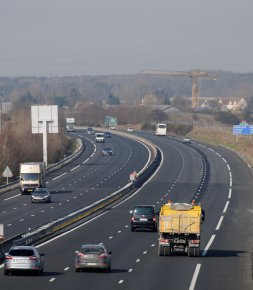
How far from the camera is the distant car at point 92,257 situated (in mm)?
39094

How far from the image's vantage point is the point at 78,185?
102 meters

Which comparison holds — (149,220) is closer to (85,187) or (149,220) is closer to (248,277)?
(248,277)

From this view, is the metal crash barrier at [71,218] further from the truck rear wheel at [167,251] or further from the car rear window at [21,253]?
the truck rear wheel at [167,251]

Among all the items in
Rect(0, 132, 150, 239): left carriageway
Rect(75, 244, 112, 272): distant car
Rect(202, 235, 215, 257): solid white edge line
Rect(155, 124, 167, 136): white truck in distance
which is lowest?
Rect(155, 124, 167, 136): white truck in distance

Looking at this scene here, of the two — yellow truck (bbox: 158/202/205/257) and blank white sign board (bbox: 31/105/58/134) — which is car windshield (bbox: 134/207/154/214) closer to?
yellow truck (bbox: 158/202/205/257)

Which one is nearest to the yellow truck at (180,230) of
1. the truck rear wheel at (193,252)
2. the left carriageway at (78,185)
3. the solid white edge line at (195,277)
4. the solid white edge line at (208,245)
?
the truck rear wheel at (193,252)

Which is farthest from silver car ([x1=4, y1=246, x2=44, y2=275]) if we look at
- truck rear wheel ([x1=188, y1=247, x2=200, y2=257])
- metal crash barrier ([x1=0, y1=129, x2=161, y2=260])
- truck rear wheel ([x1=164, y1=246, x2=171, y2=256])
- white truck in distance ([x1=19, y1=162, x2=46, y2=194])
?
white truck in distance ([x1=19, y1=162, x2=46, y2=194])

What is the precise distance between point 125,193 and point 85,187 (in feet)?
30.5

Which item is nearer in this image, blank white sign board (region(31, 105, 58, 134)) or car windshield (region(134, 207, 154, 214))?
car windshield (region(134, 207, 154, 214))

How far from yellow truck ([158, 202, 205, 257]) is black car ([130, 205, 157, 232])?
12.7 m

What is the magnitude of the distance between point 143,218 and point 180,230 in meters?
14.1

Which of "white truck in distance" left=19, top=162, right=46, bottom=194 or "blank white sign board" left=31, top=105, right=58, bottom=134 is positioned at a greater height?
"blank white sign board" left=31, top=105, right=58, bottom=134

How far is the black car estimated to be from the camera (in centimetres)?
5972

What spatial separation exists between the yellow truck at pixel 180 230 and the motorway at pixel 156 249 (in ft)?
1.98
